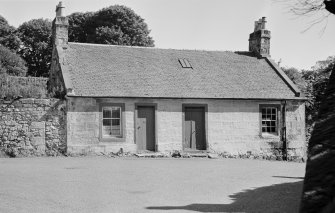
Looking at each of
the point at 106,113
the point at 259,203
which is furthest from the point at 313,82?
the point at 259,203

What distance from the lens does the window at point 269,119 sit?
909 inches

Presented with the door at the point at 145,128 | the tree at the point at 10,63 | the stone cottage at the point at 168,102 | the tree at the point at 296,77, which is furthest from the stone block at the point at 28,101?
the tree at the point at 296,77

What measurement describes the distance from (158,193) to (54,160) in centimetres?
835

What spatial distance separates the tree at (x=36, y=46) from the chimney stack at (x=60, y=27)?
66.3ft

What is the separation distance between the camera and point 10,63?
34750mm

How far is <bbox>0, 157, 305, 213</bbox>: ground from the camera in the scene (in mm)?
8938

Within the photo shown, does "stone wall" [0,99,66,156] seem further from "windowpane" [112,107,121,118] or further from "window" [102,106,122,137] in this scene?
"windowpane" [112,107,121,118]

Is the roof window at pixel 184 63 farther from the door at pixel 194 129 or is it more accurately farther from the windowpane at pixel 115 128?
the windowpane at pixel 115 128

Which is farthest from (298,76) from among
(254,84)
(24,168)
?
(24,168)

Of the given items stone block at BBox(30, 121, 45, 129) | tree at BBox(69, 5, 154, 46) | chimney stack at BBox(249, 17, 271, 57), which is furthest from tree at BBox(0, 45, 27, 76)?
chimney stack at BBox(249, 17, 271, 57)

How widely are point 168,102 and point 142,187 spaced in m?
10.3

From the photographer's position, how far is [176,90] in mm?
21922

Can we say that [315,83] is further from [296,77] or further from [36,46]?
[36,46]

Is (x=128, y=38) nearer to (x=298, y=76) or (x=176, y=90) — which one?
(x=298, y=76)
